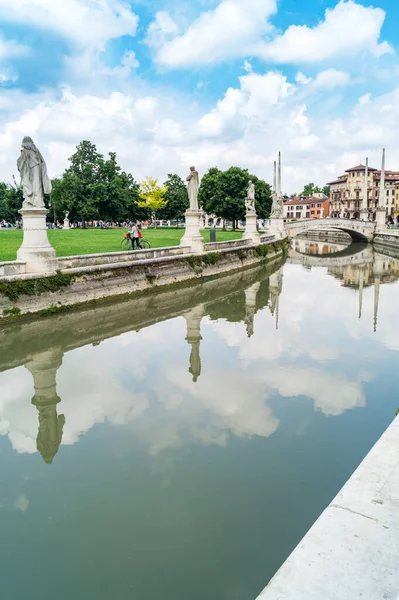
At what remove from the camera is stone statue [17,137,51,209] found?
11367 mm

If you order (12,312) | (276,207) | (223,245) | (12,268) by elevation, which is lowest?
(12,312)

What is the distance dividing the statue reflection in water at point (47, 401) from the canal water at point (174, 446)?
28 mm

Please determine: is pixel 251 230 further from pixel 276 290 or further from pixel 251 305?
pixel 251 305

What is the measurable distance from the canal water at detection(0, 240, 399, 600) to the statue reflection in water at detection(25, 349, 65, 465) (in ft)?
0.09

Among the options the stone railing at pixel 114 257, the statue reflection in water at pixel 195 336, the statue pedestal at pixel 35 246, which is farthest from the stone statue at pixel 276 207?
the statue pedestal at pixel 35 246

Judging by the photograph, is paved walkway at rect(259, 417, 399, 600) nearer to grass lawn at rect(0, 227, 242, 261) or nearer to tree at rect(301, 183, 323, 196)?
grass lawn at rect(0, 227, 242, 261)

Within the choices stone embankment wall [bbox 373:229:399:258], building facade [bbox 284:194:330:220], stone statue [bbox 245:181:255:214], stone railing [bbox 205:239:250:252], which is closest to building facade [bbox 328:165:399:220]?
building facade [bbox 284:194:330:220]

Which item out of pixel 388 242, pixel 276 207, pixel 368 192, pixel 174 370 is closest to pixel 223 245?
pixel 174 370

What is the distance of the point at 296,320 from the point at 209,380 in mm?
5010

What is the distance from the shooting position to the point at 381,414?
18.7ft

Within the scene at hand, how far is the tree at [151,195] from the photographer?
201 ft

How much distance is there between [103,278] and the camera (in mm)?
13297

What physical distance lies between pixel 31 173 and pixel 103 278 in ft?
11.8

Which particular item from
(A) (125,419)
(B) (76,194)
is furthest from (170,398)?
(B) (76,194)
